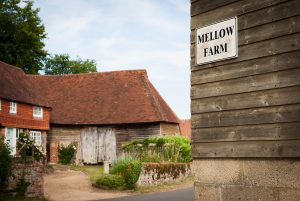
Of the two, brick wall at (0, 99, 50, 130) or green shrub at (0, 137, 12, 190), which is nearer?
green shrub at (0, 137, 12, 190)

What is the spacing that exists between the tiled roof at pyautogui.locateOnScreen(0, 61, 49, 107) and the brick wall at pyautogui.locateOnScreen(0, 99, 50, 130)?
1.61ft

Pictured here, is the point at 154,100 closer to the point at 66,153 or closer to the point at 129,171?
the point at 66,153

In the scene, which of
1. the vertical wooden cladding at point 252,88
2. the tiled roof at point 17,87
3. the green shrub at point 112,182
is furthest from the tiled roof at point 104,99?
the vertical wooden cladding at point 252,88

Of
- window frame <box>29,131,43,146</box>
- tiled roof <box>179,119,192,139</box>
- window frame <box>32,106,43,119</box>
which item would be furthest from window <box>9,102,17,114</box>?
tiled roof <box>179,119,192,139</box>

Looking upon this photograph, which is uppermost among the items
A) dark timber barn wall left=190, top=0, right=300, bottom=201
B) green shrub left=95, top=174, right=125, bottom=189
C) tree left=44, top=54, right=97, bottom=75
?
tree left=44, top=54, right=97, bottom=75

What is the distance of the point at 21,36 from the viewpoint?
4472 cm

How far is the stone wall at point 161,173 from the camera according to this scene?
19469 millimetres

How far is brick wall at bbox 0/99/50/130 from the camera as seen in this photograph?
2717 centimetres

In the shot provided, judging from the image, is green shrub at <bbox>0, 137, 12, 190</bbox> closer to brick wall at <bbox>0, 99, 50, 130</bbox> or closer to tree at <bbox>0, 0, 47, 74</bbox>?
brick wall at <bbox>0, 99, 50, 130</bbox>

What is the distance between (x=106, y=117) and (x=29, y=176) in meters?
17.5

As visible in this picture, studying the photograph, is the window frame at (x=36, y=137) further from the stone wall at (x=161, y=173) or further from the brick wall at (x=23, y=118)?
the stone wall at (x=161, y=173)

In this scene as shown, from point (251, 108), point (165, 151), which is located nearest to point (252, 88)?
point (251, 108)

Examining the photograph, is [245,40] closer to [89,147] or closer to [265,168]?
[265,168]

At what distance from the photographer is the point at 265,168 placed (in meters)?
5.07
